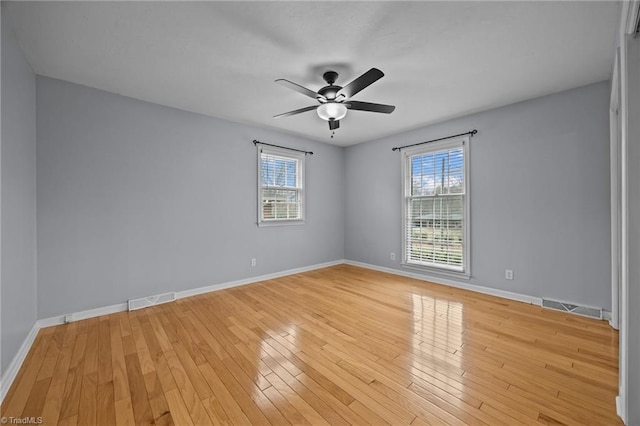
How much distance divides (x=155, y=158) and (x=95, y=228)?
1071 mm

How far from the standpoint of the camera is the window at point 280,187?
452 centimetres

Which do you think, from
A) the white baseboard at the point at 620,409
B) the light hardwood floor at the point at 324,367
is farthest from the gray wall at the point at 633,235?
the light hardwood floor at the point at 324,367

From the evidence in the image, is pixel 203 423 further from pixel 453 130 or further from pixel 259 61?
pixel 453 130

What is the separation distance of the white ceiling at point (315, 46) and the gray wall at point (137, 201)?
1.34ft

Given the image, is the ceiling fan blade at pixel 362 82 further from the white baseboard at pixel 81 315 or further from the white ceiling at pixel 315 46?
the white baseboard at pixel 81 315

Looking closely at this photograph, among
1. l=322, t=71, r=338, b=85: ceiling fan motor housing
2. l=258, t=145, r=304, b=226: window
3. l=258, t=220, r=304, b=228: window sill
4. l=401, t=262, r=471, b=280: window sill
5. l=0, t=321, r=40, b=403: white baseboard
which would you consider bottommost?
l=0, t=321, r=40, b=403: white baseboard

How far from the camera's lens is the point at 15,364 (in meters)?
1.97

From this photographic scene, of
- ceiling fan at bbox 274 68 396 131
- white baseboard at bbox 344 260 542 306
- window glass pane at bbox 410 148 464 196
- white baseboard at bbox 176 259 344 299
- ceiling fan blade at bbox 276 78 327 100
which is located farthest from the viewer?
window glass pane at bbox 410 148 464 196

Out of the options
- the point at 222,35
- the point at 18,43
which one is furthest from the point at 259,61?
the point at 18,43

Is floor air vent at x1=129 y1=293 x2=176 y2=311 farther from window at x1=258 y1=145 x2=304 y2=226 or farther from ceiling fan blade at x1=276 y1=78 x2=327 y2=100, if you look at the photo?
ceiling fan blade at x1=276 y1=78 x2=327 y2=100

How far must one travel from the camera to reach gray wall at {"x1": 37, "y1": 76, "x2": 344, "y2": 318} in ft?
9.16

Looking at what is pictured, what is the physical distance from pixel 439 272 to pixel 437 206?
1.08 m

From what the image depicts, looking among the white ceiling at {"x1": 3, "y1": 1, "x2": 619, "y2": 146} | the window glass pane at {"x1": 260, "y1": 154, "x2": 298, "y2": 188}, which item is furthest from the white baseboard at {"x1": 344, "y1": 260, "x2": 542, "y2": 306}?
the white ceiling at {"x1": 3, "y1": 1, "x2": 619, "y2": 146}

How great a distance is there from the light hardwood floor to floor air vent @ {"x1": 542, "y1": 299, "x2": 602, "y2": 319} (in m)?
0.14
